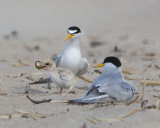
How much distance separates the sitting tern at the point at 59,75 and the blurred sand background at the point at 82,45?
146mm

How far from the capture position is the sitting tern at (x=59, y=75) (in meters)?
5.02

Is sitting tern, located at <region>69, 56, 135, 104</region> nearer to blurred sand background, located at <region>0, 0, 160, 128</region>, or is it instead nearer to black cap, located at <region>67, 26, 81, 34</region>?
blurred sand background, located at <region>0, 0, 160, 128</region>

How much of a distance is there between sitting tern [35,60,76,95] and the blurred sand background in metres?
0.15

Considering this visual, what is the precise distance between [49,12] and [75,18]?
4.24 ft

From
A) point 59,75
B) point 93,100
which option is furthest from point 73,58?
point 93,100

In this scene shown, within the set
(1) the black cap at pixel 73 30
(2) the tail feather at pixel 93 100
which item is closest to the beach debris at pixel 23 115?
(2) the tail feather at pixel 93 100

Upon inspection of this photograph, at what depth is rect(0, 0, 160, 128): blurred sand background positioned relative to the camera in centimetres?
401

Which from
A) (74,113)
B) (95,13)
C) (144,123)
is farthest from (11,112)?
(95,13)

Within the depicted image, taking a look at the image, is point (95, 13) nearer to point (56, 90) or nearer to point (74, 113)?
point (56, 90)

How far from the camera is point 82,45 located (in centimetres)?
1124

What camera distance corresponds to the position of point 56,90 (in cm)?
549

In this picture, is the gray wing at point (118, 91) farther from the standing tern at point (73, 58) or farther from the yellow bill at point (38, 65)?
the standing tern at point (73, 58)

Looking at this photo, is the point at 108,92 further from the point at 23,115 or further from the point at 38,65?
the point at 38,65

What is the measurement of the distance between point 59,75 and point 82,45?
6.23 m
